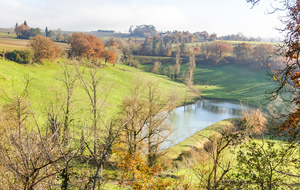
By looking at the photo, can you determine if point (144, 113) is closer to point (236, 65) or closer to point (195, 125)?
point (195, 125)

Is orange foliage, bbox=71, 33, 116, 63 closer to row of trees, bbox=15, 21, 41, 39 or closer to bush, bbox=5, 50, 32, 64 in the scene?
bush, bbox=5, 50, 32, 64

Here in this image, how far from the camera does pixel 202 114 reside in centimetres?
4609

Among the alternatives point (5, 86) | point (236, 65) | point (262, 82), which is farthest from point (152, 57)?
point (5, 86)

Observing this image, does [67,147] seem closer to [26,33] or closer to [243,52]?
[26,33]

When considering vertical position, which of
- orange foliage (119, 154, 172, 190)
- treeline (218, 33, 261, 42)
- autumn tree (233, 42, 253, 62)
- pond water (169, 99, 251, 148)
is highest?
treeline (218, 33, 261, 42)

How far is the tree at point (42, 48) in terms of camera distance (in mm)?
37281

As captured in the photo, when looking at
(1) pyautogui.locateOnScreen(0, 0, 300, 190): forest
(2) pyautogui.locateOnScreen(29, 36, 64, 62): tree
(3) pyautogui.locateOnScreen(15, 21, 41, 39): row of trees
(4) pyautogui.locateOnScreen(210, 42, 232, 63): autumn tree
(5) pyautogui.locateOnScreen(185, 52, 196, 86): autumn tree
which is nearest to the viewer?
(1) pyautogui.locateOnScreen(0, 0, 300, 190): forest

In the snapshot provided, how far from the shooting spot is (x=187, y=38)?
6289 inches

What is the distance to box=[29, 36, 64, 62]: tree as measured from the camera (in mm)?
37281

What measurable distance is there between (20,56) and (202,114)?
36017 millimetres

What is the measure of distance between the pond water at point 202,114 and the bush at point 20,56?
87.9 feet

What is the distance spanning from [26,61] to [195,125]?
104ft

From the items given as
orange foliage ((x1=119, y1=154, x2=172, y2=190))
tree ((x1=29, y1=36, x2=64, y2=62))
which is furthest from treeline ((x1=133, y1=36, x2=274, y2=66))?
orange foliage ((x1=119, y1=154, x2=172, y2=190))

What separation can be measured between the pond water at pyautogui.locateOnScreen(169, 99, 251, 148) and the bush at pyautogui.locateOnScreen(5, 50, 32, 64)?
26.8 metres
